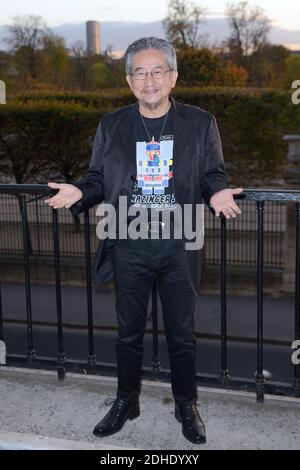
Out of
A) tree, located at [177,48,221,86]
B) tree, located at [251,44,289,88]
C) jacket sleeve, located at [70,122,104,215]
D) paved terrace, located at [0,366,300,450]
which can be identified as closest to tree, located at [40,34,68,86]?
tree, located at [177,48,221,86]

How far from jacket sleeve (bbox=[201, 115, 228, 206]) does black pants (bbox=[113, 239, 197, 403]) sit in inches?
13.8

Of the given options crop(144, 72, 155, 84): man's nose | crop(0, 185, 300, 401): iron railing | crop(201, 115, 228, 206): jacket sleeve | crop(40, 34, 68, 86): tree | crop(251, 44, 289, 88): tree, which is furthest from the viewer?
crop(40, 34, 68, 86): tree

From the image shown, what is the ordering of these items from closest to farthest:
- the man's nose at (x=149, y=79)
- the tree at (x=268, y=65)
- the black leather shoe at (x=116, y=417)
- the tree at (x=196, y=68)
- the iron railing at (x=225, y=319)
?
the man's nose at (x=149, y=79)
the black leather shoe at (x=116, y=417)
the iron railing at (x=225, y=319)
the tree at (x=196, y=68)
the tree at (x=268, y=65)

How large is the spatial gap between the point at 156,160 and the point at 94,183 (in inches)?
15.9

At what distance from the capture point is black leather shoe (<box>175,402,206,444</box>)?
10.9ft

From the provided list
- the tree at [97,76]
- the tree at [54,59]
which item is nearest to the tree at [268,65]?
the tree at [97,76]

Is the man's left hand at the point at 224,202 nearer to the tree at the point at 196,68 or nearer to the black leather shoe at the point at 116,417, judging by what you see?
the black leather shoe at the point at 116,417

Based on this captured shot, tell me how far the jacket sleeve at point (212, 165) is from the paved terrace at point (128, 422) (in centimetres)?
134

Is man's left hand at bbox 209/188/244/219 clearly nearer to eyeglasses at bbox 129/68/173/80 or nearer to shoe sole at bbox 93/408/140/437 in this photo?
eyeglasses at bbox 129/68/173/80

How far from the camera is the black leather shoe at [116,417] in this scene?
3.41 m

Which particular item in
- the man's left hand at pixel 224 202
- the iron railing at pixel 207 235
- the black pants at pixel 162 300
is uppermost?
the man's left hand at pixel 224 202

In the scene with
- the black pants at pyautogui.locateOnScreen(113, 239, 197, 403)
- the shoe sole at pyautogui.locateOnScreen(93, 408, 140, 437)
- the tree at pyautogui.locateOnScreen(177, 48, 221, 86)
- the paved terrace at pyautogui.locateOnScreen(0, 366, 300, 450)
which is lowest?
the paved terrace at pyautogui.locateOnScreen(0, 366, 300, 450)

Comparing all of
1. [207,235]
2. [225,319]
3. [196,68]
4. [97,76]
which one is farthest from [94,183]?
[97,76]
